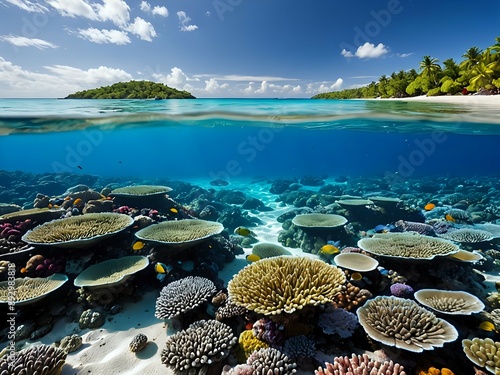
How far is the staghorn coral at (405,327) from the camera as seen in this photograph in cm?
308

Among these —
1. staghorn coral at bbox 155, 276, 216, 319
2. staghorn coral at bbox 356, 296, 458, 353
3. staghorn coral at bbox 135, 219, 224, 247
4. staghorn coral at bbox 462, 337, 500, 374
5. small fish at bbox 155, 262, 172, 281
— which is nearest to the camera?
staghorn coral at bbox 462, 337, 500, 374

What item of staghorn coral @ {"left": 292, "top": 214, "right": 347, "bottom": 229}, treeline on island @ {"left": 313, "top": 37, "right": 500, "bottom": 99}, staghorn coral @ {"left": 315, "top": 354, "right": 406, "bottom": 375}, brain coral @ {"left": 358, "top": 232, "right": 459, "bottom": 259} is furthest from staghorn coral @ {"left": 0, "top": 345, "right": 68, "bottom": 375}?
treeline on island @ {"left": 313, "top": 37, "right": 500, "bottom": 99}

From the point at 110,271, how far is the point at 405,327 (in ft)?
17.9

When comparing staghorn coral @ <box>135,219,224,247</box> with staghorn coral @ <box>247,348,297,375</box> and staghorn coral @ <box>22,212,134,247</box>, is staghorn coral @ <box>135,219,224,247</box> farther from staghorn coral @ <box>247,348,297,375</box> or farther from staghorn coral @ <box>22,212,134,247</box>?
staghorn coral @ <box>247,348,297,375</box>

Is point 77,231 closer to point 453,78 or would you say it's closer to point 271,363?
point 271,363

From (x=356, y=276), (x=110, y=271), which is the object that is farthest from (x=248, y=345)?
(x=110, y=271)

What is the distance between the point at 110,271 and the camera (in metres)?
5.34

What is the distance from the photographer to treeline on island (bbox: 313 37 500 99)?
20641 millimetres

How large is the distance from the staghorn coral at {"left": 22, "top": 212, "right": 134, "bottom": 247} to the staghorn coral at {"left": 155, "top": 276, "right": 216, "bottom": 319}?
2261mm

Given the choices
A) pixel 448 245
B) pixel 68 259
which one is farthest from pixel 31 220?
pixel 448 245

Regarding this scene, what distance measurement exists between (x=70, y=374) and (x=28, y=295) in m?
2.02

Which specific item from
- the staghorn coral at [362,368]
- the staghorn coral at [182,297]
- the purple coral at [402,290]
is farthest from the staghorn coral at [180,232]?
the purple coral at [402,290]

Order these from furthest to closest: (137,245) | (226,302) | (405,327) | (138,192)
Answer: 1. (138,192)
2. (137,245)
3. (226,302)
4. (405,327)

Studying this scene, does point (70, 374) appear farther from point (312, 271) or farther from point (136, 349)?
point (312, 271)
